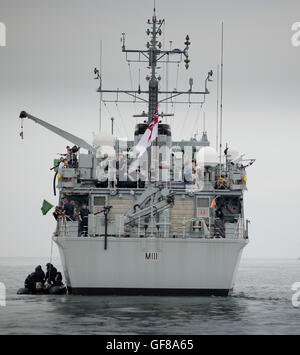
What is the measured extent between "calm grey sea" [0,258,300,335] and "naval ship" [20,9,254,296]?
90 centimetres

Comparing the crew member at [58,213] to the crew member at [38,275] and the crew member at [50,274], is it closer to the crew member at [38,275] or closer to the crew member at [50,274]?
the crew member at [38,275]

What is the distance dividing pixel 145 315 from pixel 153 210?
6630mm

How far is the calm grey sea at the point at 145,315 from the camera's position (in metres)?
24.3

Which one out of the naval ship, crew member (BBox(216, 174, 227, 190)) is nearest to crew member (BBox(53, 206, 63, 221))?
the naval ship

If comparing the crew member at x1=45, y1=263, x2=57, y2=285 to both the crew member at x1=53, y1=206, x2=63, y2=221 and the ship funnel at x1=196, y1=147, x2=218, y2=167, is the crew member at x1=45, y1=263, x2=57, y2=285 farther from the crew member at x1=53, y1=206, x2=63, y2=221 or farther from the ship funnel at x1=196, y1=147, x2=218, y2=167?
the ship funnel at x1=196, y1=147, x2=218, y2=167

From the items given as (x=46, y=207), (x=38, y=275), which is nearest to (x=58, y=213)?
(x=46, y=207)

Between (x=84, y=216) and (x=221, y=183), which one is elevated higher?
(x=221, y=183)

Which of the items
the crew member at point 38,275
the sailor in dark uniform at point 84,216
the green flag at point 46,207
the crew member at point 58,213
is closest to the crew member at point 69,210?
the crew member at point 58,213

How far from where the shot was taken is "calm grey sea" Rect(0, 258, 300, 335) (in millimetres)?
24281

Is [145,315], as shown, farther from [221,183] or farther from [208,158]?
[208,158]

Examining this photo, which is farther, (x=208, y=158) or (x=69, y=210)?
(x=208, y=158)

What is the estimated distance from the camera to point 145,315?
2692 cm
